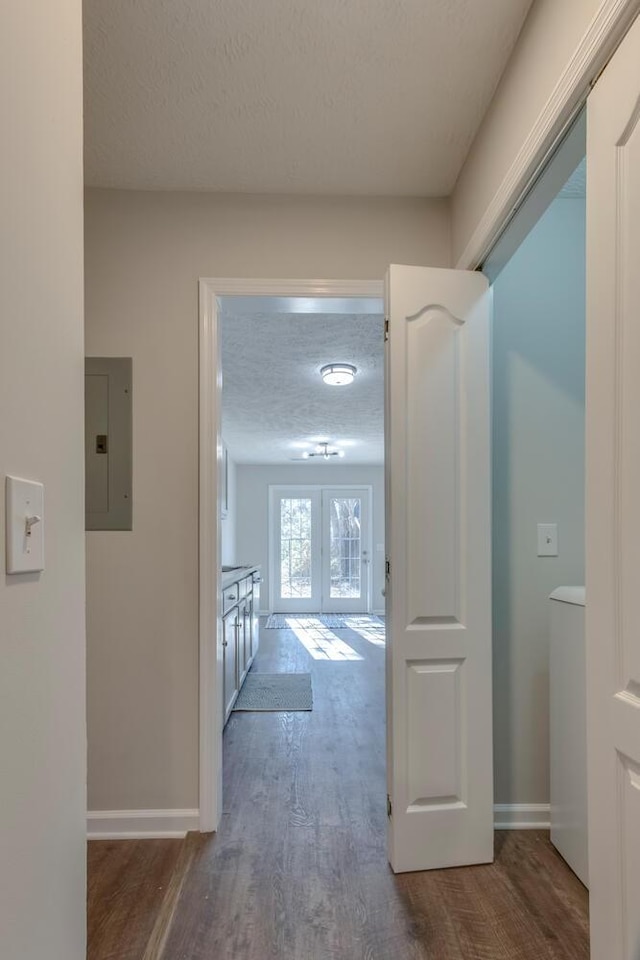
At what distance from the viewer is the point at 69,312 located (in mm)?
935

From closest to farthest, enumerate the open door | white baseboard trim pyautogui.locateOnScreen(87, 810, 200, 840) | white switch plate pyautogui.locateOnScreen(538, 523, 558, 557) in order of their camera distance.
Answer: the open door < white baseboard trim pyautogui.locateOnScreen(87, 810, 200, 840) < white switch plate pyautogui.locateOnScreen(538, 523, 558, 557)

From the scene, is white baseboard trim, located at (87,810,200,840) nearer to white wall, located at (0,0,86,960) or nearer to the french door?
white wall, located at (0,0,86,960)

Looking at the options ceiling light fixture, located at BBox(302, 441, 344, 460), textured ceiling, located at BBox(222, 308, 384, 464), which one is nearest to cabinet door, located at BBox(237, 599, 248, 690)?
textured ceiling, located at BBox(222, 308, 384, 464)

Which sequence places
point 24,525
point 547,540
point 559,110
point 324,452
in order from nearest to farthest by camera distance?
1. point 24,525
2. point 559,110
3. point 547,540
4. point 324,452

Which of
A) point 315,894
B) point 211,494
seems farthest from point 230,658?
point 315,894

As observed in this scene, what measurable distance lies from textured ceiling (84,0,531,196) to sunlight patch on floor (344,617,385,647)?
4981 mm

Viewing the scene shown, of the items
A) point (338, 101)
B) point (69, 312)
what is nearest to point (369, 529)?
point (338, 101)

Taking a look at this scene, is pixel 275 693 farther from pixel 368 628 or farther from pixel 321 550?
pixel 321 550

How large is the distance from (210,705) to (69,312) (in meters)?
1.72

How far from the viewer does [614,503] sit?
3.42 ft

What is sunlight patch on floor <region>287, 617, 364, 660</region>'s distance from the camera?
18.4 feet

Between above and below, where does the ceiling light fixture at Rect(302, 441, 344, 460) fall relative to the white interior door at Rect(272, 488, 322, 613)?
above

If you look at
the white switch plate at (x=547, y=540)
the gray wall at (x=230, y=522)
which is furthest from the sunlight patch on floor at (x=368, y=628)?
the white switch plate at (x=547, y=540)

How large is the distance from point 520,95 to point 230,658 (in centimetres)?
320
